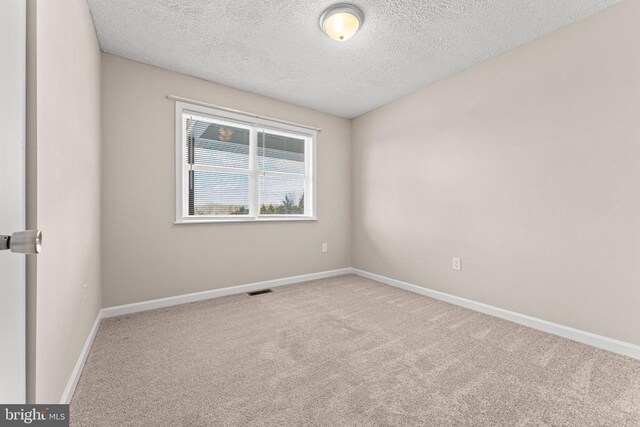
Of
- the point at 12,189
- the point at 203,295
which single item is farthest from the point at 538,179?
the point at 203,295

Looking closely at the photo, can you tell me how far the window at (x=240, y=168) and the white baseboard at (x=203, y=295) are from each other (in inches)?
31.9

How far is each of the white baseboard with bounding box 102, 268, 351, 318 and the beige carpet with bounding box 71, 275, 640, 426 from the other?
0.39 feet

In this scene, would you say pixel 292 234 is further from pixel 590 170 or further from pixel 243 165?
pixel 590 170

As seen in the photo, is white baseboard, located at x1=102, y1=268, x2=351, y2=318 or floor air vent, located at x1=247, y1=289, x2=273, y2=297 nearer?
white baseboard, located at x1=102, y1=268, x2=351, y2=318

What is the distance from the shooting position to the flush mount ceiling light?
197 centimetres

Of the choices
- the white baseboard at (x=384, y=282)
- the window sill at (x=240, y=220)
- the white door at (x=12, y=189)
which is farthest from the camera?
the window sill at (x=240, y=220)

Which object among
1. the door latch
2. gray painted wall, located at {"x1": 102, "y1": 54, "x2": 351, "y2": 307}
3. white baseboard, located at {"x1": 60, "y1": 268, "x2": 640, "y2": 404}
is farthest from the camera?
gray painted wall, located at {"x1": 102, "y1": 54, "x2": 351, "y2": 307}

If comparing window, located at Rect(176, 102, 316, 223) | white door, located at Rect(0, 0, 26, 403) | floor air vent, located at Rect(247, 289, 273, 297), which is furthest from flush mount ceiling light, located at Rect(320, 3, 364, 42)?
floor air vent, located at Rect(247, 289, 273, 297)

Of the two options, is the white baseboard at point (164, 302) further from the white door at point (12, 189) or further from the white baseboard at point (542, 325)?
the white baseboard at point (542, 325)

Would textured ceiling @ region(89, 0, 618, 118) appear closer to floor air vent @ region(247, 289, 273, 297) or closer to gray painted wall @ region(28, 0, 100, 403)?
gray painted wall @ region(28, 0, 100, 403)

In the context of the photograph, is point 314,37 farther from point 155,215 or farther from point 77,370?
point 77,370

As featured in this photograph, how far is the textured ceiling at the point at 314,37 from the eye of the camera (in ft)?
6.53

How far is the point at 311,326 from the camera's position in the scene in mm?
2346

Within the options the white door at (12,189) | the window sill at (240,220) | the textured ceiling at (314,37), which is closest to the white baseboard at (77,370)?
the white door at (12,189)
